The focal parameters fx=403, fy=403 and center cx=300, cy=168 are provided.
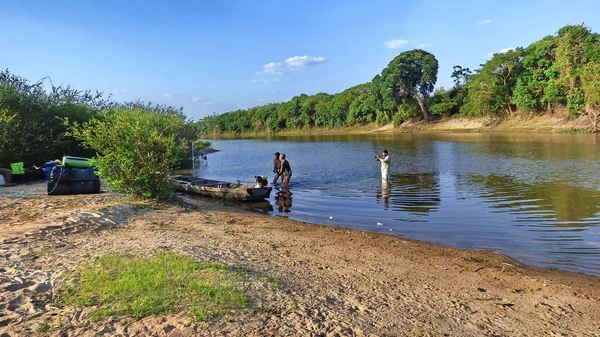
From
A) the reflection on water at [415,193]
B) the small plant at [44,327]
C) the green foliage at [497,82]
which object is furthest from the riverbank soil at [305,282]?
the green foliage at [497,82]

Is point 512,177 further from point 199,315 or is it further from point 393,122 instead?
point 393,122

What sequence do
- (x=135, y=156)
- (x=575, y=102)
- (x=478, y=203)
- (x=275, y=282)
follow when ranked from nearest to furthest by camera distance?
(x=275, y=282), (x=135, y=156), (x=478, y=203), (x=575, y=102)

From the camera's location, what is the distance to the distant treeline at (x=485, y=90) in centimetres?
4584

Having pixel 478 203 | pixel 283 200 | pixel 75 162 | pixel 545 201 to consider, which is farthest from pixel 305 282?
pixel 75 162

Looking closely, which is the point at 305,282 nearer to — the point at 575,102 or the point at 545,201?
the point at 545,201

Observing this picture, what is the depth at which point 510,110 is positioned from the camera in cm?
5681

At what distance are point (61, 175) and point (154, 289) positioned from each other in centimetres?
1018

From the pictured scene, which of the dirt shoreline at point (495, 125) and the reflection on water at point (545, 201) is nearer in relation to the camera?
the reflection on water at point (545, 201)

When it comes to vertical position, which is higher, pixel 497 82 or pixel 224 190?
pixel 497 82

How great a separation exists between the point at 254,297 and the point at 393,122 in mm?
70159

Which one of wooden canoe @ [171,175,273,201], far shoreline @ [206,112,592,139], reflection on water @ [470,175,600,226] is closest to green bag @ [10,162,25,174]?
wooden canoe @ [171,175,273,201]

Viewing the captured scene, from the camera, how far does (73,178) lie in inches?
526

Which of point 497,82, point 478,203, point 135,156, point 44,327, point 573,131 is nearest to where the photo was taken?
point 44,327

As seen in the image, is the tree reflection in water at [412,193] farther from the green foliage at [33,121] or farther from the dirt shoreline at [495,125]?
the dirt shoreline at [495,125]
